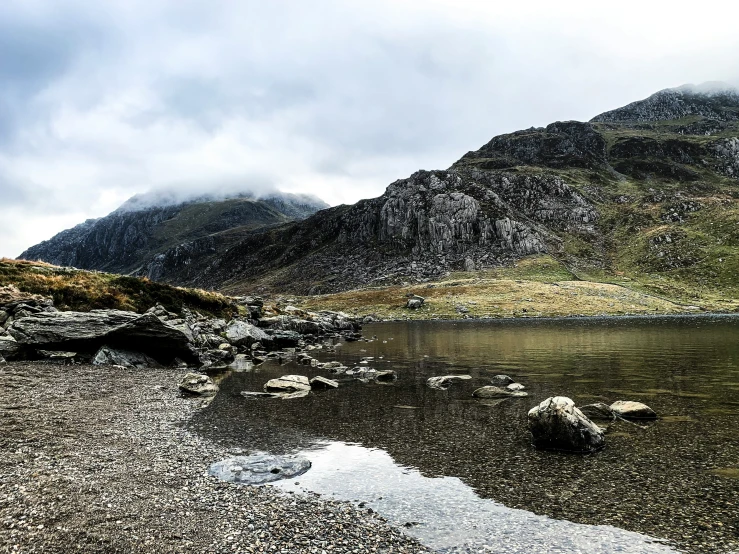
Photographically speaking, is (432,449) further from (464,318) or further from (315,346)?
(464,318)

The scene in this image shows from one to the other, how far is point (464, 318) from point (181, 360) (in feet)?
293

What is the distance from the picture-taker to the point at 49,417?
2105 cm

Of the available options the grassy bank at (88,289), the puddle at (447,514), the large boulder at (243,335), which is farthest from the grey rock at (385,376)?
the grassy bank at (88,289)

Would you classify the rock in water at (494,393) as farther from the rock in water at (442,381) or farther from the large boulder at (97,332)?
the large boulder at (97,332)

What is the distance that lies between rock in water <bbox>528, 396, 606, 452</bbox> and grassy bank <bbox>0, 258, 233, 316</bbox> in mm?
49026

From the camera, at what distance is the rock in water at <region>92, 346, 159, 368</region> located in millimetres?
37875

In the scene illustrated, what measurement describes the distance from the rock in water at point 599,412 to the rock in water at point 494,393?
533cm

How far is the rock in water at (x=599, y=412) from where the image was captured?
2234cm

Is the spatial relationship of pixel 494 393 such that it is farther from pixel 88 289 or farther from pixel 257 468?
pixel 88 289

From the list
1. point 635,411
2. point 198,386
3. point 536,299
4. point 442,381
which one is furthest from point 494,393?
point 536,299

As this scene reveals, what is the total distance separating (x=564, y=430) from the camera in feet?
58.7

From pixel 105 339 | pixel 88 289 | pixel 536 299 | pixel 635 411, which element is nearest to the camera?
pixel 635 411

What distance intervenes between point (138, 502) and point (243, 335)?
45758mm

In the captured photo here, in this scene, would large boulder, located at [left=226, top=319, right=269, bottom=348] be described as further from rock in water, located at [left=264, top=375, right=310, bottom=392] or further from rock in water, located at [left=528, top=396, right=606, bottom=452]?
rock in water, located at [left=528, top=396, right=606, bottom=452]
